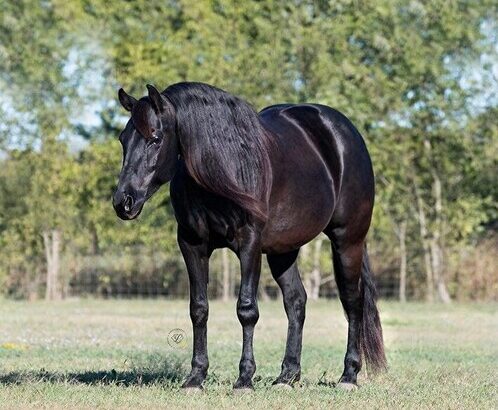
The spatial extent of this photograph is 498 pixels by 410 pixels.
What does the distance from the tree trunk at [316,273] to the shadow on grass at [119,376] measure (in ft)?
57.1

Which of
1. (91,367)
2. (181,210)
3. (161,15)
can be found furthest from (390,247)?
(181,210)

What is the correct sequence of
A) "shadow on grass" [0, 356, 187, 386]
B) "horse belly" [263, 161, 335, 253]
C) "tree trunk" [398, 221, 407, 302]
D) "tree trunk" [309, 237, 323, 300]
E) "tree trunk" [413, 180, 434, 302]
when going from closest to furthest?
"horse belly" [263, 161, 335, 253]
"shadow on grass" [0, 356, 187, 386]
"tree trunk" [309, 237, 323, 300]
"tree trunk" [398, 221, 407, 302]
"tree trunk" [413, 180, 434, 302]

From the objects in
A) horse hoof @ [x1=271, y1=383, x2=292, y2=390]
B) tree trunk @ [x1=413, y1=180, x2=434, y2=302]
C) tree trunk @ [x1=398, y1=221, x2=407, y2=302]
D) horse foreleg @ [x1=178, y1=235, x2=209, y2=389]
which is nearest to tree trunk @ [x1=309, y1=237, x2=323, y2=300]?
tree trunk @ [x1=398, y1=221, x2=407, y2=302]

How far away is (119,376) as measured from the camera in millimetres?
8945

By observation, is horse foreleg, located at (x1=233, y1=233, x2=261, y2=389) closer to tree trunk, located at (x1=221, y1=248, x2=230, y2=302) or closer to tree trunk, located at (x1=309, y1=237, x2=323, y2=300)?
tree trunk, located at (x1=309, y1=237, x2=323, y2=300)

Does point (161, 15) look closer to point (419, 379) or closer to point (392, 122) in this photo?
point (392, 122)

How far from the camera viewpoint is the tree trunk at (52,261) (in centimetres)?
2819

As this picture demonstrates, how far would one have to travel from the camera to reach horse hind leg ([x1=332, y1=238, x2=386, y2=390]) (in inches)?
358

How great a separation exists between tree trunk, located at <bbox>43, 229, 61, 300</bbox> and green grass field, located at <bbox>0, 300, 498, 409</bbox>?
594 centimetres

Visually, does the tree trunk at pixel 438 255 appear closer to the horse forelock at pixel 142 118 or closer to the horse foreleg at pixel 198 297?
the horse foreleg at pixel 198 297

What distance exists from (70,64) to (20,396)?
23592mm

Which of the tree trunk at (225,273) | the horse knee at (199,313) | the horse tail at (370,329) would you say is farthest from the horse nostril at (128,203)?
the tree trunk at (225,273)

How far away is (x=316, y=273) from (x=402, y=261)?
7.13ft

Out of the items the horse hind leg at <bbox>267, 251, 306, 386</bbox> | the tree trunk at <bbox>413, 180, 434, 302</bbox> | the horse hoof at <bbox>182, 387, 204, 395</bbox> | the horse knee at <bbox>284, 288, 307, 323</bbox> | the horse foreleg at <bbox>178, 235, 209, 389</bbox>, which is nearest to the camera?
the horse hoof at <bbox>182, 387, 204, 395</bbox>
